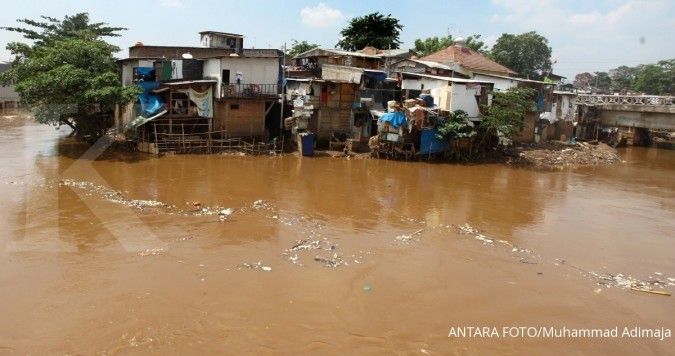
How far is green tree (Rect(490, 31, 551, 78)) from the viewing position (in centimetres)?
6175

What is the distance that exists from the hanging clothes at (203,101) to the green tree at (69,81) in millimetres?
2754

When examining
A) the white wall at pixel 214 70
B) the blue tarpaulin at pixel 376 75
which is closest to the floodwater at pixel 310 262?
the white wall at pixel 214 70

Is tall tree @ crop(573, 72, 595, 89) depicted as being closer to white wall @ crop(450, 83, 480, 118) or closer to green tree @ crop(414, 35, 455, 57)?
green tree @ crop(414, 35, 455, 57)

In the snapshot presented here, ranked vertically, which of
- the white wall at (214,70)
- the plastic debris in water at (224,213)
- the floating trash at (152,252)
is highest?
the white wall at (214,70)

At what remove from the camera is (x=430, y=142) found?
25.8 meters

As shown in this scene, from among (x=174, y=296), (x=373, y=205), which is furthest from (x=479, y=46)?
(x=174, y=296)

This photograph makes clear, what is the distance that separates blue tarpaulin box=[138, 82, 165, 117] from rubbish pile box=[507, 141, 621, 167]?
755 inches

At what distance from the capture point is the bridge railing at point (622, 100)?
34.7 metres

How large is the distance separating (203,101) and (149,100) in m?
2.74

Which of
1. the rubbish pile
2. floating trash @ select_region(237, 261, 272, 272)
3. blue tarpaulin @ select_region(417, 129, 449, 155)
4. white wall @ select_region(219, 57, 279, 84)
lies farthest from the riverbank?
floating trash @ select_region(237, 261, 272, 272)

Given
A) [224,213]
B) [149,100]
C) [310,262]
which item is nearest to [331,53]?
[149,100]

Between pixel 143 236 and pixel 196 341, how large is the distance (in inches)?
219

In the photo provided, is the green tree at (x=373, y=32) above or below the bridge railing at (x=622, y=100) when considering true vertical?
above

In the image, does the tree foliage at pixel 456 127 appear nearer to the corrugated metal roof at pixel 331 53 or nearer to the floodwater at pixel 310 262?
the floodwater at pixel 310 262
